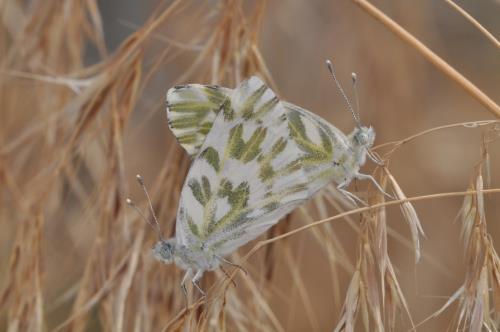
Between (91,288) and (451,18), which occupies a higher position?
(451,18)

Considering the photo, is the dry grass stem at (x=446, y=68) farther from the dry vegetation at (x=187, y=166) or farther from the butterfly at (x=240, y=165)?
the butterfly at (x=240, y=165)

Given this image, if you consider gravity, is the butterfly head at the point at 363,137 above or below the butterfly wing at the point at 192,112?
below

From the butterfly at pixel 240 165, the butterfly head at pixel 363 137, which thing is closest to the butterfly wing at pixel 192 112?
the butterfly at pixel 240 165

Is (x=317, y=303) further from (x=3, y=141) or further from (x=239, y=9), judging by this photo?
(x=239, y=9)

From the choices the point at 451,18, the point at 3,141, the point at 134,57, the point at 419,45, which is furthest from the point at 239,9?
the point at 451,18

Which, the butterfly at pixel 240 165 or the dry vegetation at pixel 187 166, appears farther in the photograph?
the butterfly at pixel 240 165

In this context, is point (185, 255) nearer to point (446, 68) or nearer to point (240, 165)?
point (240, 165)
